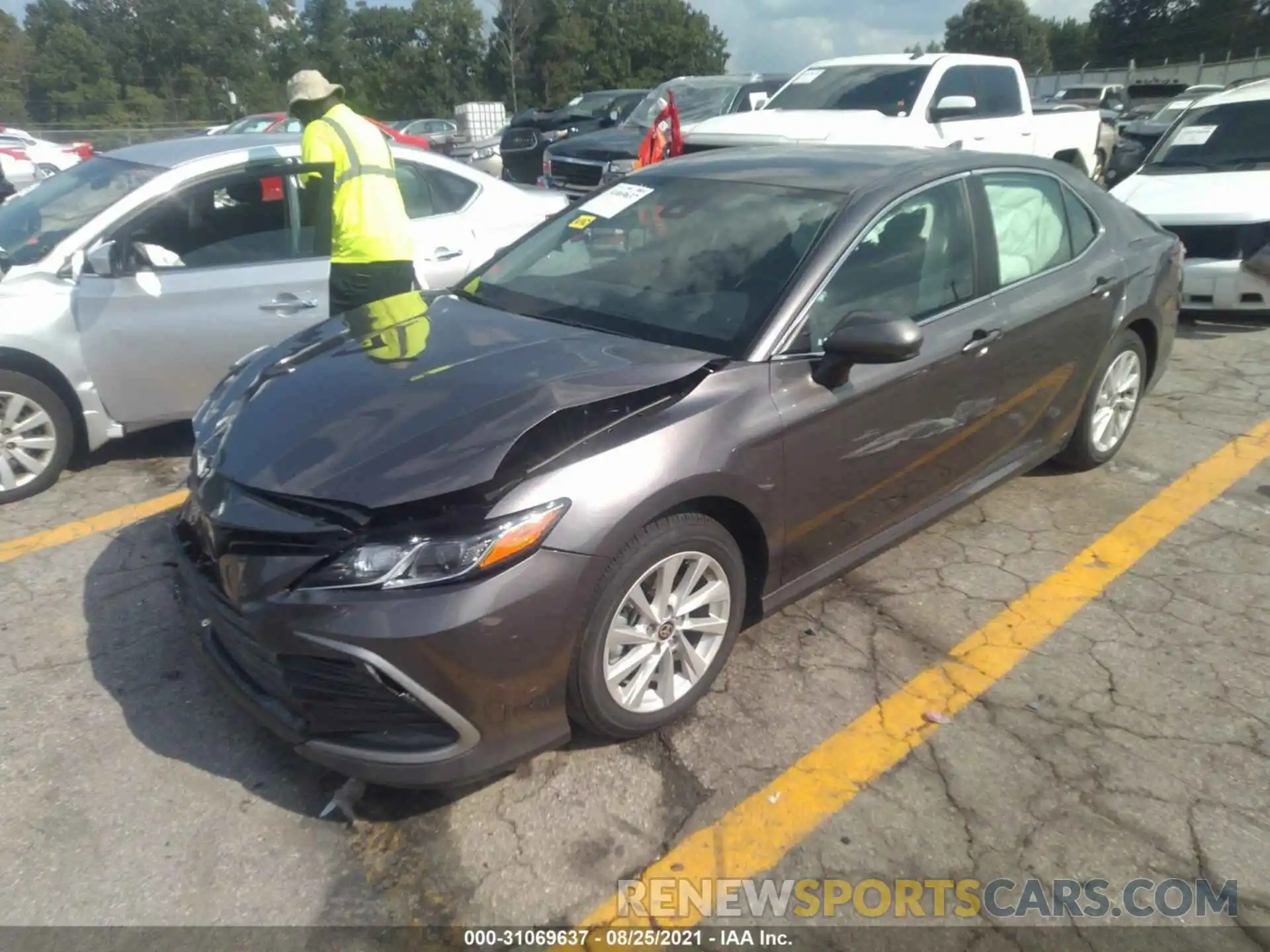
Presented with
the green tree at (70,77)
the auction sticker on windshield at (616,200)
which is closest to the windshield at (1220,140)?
the auction sticker on windshield at (616,200)

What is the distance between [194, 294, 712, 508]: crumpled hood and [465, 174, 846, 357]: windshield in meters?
0.15

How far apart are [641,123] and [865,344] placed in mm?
10205

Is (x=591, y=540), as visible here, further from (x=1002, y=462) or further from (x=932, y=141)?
(x=932, y=141)

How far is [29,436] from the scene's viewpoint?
15.3ft

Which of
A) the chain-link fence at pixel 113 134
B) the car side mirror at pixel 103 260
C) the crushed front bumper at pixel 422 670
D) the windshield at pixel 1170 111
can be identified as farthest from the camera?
the chain-link fence at pixel 113 134

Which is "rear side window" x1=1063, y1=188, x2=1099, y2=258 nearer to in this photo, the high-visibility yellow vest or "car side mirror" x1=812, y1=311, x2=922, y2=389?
"car side mirror" x1=812, y1=311, x2=922, y2=389

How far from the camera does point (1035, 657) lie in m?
3.45

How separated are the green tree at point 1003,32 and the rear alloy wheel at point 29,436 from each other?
78.1 metres

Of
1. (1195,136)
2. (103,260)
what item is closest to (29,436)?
(103,260)

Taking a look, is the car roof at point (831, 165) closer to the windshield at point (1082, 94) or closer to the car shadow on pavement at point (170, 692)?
the car shadow on pavement at point (170, 692)

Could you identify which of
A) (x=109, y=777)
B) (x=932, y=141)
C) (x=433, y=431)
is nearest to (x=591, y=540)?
(x=433, y=431)

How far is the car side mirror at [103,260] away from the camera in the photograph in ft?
14.8

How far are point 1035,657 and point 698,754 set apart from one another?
1.31m

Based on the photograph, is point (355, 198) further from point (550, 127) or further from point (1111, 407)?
point (550, 127)
